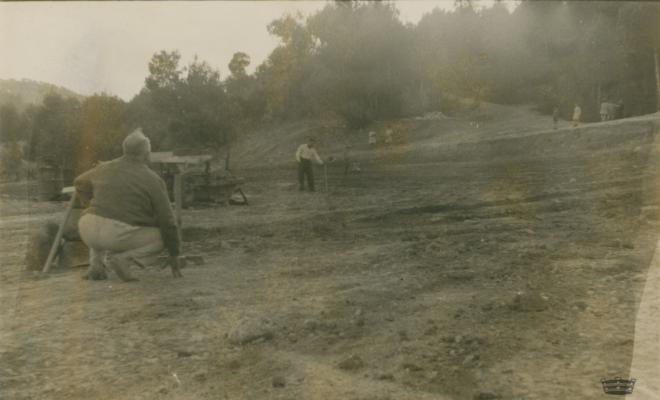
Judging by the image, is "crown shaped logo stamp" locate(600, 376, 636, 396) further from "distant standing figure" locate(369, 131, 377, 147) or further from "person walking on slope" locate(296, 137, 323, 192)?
"distant standing figure" locate(369, 131, 377, 147)

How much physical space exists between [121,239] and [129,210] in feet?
0.92

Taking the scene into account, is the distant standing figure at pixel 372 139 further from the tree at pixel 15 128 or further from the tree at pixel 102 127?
the tree at pixel 15 128

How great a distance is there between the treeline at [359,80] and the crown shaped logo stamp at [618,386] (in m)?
33.6

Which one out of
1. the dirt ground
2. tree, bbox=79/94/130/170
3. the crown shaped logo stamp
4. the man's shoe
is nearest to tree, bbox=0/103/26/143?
tree, bbox=79/94/130/170

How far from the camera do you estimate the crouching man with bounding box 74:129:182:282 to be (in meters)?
6.37

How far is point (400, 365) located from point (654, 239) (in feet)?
15.9

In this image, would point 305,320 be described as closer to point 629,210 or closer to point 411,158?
point 629,210

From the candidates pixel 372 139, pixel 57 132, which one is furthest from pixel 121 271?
pixel 57 132

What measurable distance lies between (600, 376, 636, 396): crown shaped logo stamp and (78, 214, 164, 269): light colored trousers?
4.27 metres

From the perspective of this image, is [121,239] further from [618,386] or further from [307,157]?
[307,157]

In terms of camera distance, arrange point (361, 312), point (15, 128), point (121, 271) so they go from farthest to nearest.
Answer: point (15, 128), point (121, 271), point (361, 312)

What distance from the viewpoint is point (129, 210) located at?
639cm

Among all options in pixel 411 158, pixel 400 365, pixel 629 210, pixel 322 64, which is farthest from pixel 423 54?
pixel 400 365

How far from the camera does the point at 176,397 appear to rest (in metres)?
3.85
